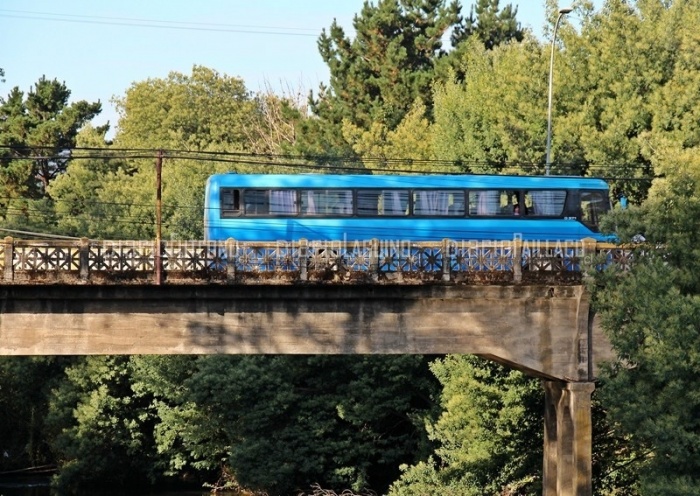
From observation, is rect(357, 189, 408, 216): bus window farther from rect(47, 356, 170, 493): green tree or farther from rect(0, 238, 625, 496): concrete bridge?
rect(47, 356, 170, 493): green tree

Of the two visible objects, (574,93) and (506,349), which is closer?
(506,349)

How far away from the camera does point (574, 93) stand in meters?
53.3

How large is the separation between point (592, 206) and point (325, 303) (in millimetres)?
12371

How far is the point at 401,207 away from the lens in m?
40.9

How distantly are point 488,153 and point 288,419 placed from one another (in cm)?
1549

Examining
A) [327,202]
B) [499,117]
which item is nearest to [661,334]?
[327,202]

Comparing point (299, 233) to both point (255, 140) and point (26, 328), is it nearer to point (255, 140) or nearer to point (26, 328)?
point (26, 328)

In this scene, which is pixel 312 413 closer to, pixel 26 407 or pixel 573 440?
pixel 573 440

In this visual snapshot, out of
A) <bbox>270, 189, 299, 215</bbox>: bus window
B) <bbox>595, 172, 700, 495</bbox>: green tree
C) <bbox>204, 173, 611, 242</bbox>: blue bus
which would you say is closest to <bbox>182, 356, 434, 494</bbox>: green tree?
<bbox>204, 173, 611, 242</bbox>: blue bus

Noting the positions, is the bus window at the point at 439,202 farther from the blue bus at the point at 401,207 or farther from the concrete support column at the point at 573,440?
the concrete support column at the point at 573,440

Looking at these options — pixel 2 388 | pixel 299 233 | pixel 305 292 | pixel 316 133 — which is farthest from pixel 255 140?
pixel 305 292

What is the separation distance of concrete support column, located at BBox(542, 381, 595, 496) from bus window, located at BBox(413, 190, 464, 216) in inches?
350

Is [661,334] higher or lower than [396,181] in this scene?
lower

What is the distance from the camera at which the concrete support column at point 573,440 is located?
1289 inches
